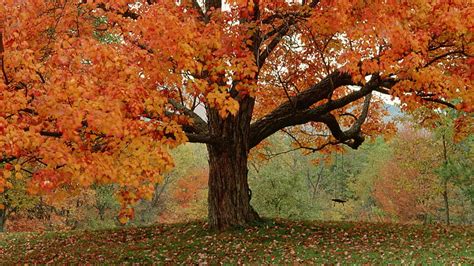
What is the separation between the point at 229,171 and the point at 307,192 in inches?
715

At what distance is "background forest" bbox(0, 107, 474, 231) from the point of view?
89.0 feet

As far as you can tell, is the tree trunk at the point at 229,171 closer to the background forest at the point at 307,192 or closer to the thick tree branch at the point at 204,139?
the thick tree branch at the point at 204,139

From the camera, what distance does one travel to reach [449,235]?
44.4 ft

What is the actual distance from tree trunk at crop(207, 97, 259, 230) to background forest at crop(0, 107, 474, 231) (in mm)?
3396

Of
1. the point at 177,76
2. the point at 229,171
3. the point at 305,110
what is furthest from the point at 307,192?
the point at 177,76

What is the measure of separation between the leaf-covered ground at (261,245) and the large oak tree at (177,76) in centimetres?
133

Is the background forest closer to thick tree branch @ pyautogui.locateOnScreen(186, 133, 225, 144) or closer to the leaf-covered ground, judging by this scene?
the leaf-covered ground

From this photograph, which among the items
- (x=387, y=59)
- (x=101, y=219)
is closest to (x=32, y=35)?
(x=387, y=59)

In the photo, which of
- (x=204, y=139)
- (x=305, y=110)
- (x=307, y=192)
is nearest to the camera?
(x=204, y=139)

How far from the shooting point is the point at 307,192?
3164 cm

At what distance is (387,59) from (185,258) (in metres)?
6.64

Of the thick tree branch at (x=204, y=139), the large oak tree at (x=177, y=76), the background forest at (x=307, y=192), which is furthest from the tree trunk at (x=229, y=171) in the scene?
the background forest at (x=307, y=192)

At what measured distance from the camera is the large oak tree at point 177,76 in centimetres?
682

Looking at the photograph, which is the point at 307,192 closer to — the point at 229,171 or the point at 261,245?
the point at 229,171
